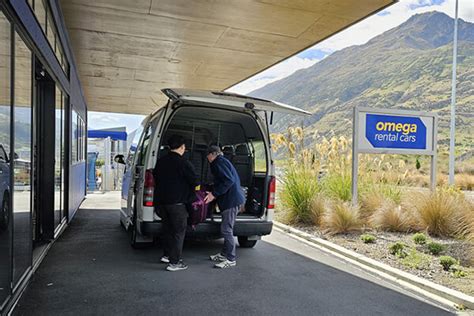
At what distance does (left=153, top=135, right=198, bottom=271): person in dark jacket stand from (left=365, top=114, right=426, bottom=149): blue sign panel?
196 inches

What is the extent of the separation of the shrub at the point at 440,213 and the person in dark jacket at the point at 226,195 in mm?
3981

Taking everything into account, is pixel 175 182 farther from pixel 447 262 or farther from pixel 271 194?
pixel 447 262

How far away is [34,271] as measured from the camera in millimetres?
4926

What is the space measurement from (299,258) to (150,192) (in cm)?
245

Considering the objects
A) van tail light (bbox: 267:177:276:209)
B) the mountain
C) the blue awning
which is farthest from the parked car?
the mountain

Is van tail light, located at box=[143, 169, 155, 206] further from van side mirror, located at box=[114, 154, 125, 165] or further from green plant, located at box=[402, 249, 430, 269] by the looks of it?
green plant, located at box=[402, 249, 430, 269]

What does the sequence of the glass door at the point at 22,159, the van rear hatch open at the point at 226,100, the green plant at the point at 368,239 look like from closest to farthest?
the glass door at the point at 22,159, the van rear hatch open at the point at 226,100, the green plant at the point at 368,239

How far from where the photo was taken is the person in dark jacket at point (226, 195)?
5.41 meters

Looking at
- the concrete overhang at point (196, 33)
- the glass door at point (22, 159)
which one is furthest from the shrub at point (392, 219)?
the glass door at point (22, 159)

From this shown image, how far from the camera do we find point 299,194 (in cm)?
875

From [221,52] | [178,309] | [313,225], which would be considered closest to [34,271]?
[178,309]

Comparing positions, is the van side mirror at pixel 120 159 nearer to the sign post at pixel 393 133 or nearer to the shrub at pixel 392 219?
the sign post at pixel 393 133

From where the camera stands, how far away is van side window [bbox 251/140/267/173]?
630cm

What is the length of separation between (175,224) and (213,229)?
0.69 meters
